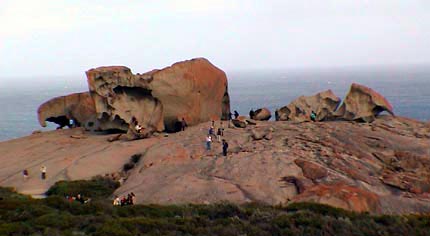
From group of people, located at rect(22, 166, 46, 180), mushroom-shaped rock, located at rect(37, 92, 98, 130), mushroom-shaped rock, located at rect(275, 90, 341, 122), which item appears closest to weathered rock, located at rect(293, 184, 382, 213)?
group of people, located at rect(22, 166, 46, 180)

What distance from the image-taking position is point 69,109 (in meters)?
46.8

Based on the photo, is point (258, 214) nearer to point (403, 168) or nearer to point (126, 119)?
point (403, 168)

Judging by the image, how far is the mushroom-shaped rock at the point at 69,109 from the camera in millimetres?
46219

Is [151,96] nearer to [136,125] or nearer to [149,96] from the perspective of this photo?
[149,96]

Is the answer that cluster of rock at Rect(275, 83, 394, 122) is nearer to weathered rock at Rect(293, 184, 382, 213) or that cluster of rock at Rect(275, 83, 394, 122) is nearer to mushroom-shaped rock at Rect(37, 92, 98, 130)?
mushroom-shaped rock at Rect(37, 92, 98, 130)

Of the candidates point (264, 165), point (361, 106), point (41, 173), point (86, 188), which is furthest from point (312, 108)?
point (41, 173)

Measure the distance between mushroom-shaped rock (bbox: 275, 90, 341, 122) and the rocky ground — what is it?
218 inches

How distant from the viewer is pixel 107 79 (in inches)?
1608

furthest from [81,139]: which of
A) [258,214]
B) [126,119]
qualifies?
[258,214]

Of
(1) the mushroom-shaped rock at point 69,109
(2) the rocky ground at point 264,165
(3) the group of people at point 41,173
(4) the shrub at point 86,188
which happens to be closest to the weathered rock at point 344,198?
(2) the rocky ground at point 264,165

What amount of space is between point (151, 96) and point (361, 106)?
1843 cm

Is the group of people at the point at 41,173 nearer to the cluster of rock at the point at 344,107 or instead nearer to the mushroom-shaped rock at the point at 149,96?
the mushroom-shaped rock at the point at 149,96

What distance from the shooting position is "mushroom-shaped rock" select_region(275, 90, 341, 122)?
4428 centimetres

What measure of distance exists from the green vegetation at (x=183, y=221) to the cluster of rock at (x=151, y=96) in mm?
22503
